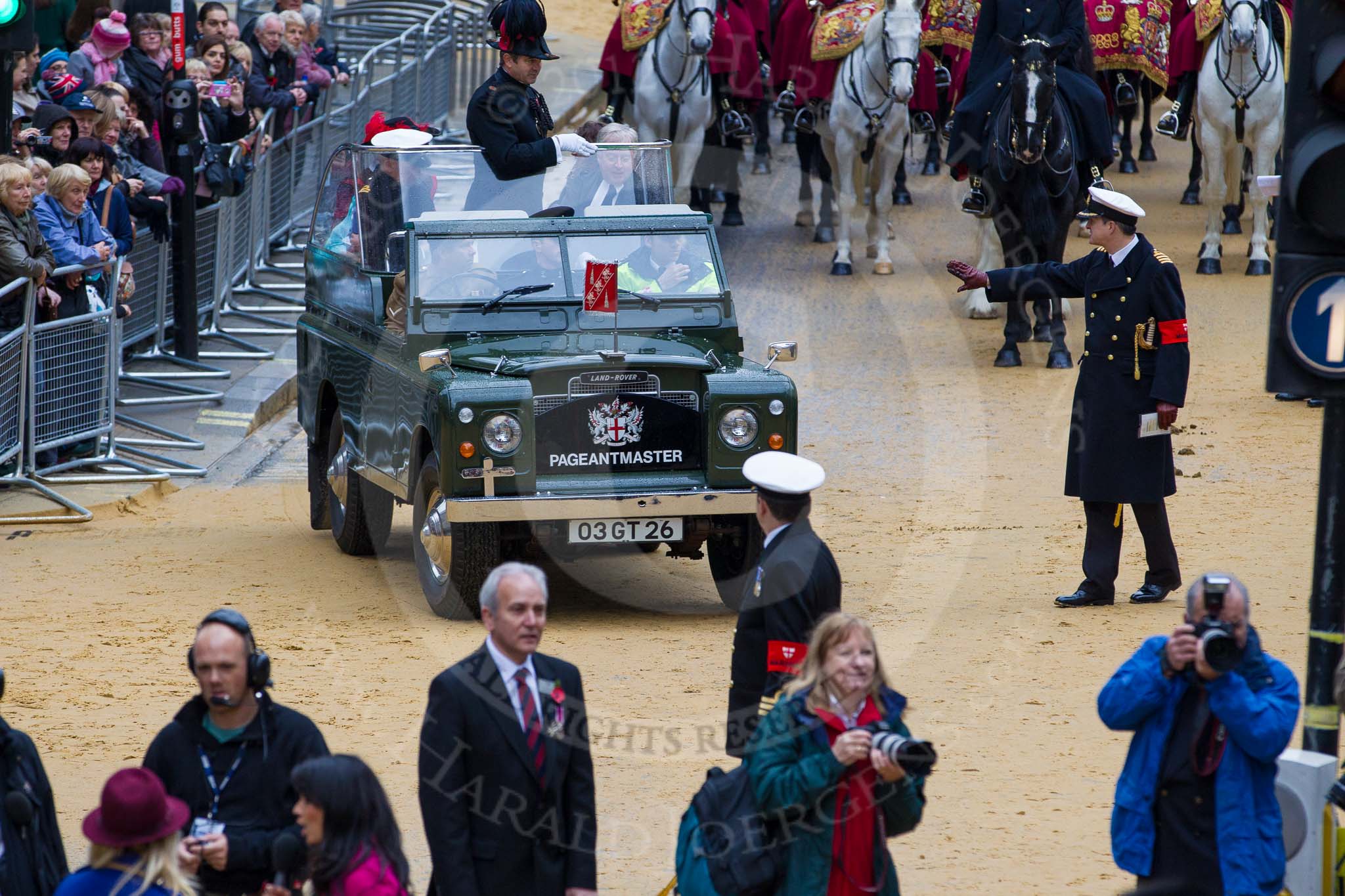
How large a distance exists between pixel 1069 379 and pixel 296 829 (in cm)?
1299

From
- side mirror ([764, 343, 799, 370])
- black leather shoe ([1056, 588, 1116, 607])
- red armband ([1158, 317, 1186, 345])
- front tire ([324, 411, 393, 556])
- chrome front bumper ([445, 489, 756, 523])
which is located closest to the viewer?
chrome front bumper ([445, 489, 756, 523])

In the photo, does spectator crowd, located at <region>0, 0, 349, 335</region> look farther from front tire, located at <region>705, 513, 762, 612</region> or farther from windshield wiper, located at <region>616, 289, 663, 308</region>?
front tire, located at <region>705, 513, 762, 612</region>

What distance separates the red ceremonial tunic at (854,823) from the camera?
5.12 metres

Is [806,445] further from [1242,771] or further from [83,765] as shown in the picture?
[1242,771]

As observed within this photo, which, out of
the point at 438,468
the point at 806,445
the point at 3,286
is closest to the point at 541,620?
the point at 438,468

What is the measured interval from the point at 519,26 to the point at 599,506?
3.38 m

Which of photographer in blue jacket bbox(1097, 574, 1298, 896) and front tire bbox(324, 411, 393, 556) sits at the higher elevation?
photographer in blue jacket bbox(1097, 574, 1298, 896)

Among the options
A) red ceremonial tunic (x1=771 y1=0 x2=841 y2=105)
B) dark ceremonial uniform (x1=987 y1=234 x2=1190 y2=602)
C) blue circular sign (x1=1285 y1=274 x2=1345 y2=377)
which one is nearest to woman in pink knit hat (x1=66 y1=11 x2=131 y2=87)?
red ceremonial tunic (x1=771 y1=0 x2=841 y2=105)

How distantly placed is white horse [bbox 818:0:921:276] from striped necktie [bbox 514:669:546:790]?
15167 mm

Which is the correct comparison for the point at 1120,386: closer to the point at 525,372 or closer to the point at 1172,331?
the point at 1172,331

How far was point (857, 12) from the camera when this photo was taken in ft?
68.4

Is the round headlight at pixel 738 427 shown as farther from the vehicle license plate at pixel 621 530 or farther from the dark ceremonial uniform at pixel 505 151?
the dark ceremonial uniform at pixel 505 151

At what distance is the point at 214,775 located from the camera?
207 inches

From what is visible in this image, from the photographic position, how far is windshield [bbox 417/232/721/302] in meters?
10.9
